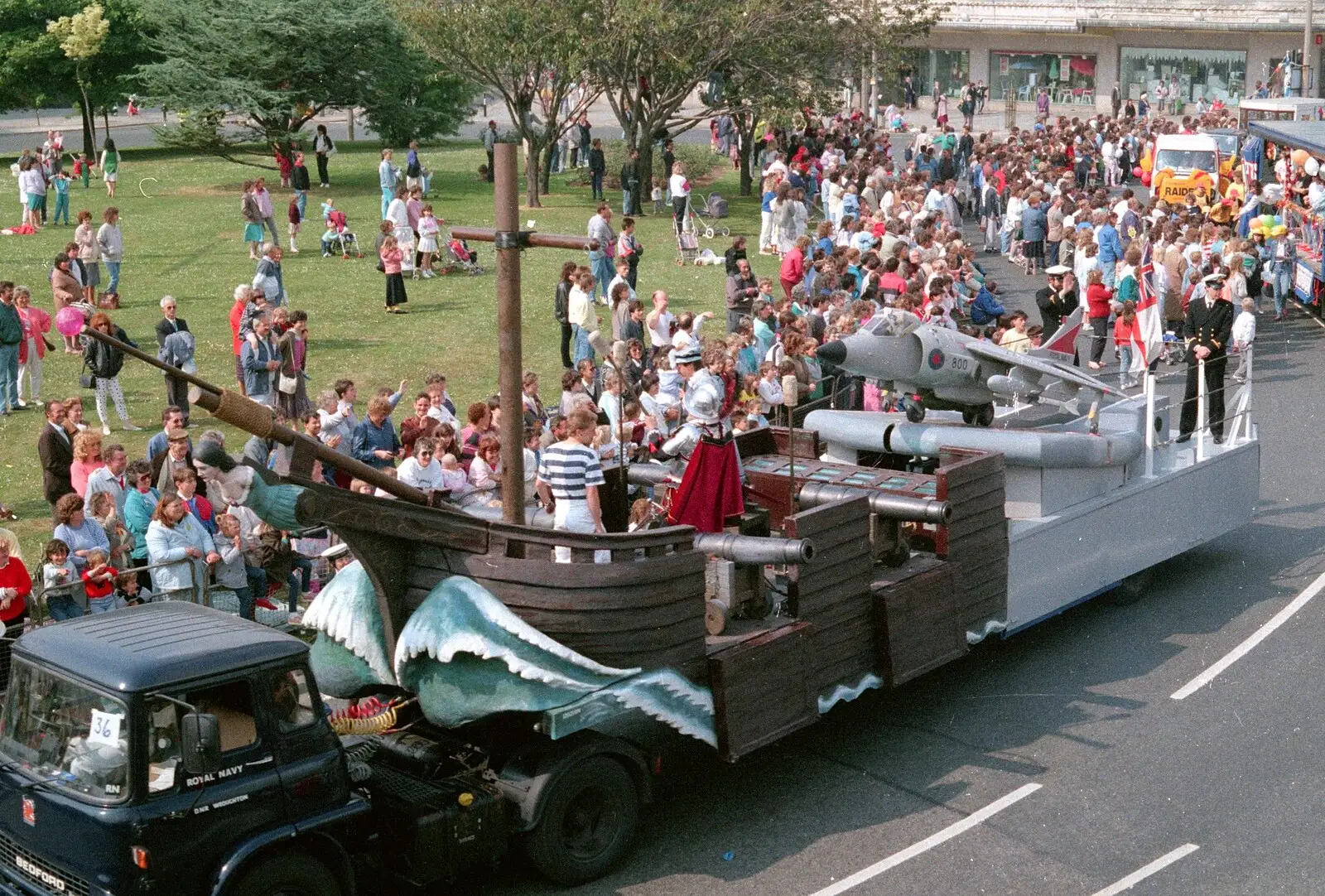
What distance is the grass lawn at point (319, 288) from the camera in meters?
22.7

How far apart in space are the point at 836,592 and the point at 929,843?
1.93 m

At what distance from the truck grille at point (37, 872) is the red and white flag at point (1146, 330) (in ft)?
60.0

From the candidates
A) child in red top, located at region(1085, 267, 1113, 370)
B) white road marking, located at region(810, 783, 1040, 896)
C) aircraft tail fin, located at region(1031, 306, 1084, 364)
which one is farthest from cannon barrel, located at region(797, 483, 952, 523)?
child in red top, located at region(1085, 267, 1113, 370)

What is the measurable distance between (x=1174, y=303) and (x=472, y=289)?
493 inches

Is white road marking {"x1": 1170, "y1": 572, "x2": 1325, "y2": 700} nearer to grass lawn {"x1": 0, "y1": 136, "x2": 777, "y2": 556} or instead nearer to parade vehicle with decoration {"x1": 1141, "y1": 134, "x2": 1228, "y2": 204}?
grass lawn {"x1": 0, "y1": 136, "x2": 777, "y2": 556}

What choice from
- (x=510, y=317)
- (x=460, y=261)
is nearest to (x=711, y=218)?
(x=460, y=261)

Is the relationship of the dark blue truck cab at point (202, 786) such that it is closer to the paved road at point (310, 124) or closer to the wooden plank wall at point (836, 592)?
the wooden plank wall at point (836, 592)

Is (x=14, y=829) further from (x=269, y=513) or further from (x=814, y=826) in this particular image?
(x=814, y=826)

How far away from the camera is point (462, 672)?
10469 millimetres

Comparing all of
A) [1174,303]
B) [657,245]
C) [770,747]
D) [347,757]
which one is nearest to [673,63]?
[657,245]

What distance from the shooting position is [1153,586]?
16734 millimetres

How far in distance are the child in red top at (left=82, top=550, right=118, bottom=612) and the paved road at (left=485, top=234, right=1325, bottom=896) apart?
416 centimetres

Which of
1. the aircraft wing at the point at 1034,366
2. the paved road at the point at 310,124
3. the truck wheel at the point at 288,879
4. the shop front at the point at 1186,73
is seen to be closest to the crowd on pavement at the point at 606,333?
the aircraft wing at the point at 1034,366

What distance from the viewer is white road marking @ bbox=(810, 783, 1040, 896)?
1080 centimetres
